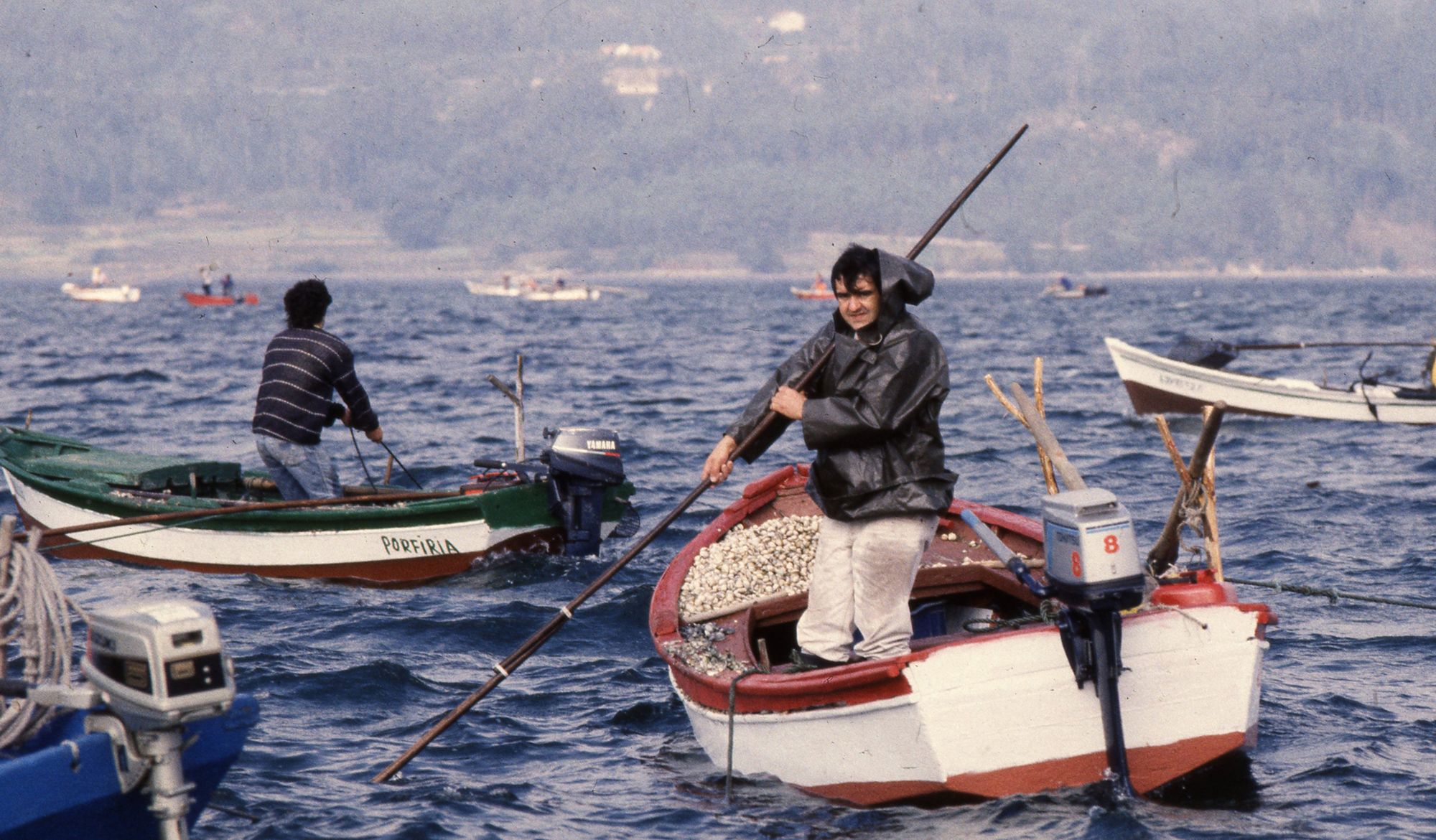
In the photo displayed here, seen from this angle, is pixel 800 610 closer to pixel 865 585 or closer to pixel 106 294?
pixel 865 585

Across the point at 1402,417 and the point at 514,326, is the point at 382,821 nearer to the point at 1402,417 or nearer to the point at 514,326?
the point at 1402,417

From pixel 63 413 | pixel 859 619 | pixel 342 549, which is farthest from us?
pixel 63 413

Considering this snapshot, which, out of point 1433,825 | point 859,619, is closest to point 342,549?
point 859,619

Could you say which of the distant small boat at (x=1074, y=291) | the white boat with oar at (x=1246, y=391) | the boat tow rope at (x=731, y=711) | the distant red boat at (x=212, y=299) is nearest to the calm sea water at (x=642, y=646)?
the boat tow rope at (x=731, y=711)

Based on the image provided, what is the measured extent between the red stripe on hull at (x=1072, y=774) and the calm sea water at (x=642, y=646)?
0.11 m

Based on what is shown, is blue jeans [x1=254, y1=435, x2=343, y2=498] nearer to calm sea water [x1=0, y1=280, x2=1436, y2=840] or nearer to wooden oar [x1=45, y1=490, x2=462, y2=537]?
wooden oar [x1=45, y1=490, x2=462, y2=537]

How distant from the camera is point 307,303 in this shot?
38.2 feet

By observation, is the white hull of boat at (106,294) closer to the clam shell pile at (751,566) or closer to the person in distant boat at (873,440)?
the clam shell pile at (751,566)

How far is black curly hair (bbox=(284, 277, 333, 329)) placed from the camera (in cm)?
1162

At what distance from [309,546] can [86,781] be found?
22.4ft

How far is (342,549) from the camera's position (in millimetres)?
12250

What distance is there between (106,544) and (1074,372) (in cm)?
2876

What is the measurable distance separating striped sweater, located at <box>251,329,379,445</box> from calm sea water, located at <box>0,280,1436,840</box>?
1443 mm

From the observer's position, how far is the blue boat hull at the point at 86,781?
17.8 ft
